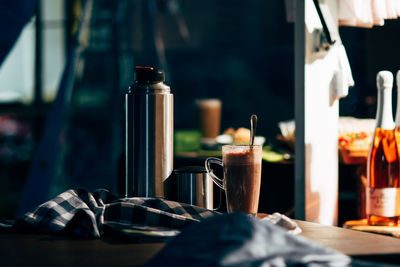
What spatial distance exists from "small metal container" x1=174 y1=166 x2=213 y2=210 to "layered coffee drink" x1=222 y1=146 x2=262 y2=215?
0.16 ft

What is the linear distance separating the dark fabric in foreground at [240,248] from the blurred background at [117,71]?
11.2ft

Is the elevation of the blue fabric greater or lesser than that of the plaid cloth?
greater

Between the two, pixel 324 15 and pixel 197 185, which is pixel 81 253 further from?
pixel 324 15

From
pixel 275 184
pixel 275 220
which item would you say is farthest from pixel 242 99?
pixel 275 220

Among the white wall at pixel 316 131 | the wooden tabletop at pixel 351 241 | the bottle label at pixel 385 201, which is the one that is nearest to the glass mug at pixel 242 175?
the wooden tabletop at pixel 351 241

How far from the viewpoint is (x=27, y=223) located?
3.09 ft

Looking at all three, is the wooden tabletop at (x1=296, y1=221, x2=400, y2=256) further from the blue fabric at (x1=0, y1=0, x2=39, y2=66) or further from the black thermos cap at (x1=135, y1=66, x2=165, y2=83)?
the blue fabric at (x1=0, y1=0, x2=39, y2=66)

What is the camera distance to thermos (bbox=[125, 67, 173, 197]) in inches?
40.7

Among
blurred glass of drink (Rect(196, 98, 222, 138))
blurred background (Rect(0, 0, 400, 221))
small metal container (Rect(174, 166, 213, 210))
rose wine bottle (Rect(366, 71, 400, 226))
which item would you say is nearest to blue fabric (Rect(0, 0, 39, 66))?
small metal container (Rect(174, 166, 213, 210))

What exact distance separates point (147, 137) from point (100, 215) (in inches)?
7.4

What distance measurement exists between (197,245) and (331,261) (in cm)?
16

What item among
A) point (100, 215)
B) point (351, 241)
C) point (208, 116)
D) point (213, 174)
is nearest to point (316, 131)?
point (213, 174)

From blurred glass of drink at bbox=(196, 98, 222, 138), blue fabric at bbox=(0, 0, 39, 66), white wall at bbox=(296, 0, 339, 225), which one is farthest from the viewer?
blurred glass of drink at bbox=(196, 98, 222, 138)

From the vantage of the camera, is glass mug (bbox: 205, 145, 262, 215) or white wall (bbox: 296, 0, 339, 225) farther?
white wall (bbox: 296, 0, 339, 225)
